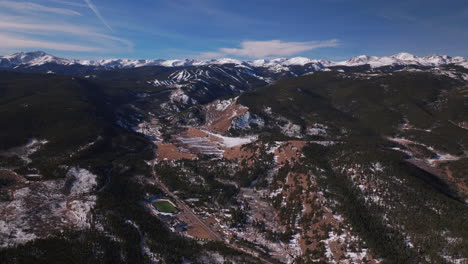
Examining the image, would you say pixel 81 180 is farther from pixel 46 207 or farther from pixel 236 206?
pixel 236 206

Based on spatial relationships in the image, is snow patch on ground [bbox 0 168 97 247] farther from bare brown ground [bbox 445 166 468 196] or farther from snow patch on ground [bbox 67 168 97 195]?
bare brown ground [bbox 445 166 468 196]

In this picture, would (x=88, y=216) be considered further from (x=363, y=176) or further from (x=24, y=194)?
(x=363, y=176)

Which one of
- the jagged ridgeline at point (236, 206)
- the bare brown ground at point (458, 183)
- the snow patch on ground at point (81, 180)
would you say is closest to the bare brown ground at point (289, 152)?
the jagged ridgeline at point (236, 206)

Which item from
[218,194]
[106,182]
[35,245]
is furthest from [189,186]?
[35,245]

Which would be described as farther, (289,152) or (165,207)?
(289,152)

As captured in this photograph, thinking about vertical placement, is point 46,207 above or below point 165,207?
above

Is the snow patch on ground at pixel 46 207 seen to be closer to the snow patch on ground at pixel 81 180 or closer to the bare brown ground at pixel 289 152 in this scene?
the snow patch on ground at pixel 81 180

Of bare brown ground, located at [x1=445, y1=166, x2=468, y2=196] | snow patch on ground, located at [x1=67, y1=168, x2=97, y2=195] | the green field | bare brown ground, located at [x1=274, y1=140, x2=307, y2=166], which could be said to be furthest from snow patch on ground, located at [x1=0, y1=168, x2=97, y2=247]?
bare brown ground, located at [x1=445, y1=166, x2=468, y2=196]

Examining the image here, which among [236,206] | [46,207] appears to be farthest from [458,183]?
[46,207]

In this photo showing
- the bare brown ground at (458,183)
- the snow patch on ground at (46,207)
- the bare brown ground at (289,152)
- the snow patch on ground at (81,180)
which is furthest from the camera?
the bare brown ground at (289,152)
